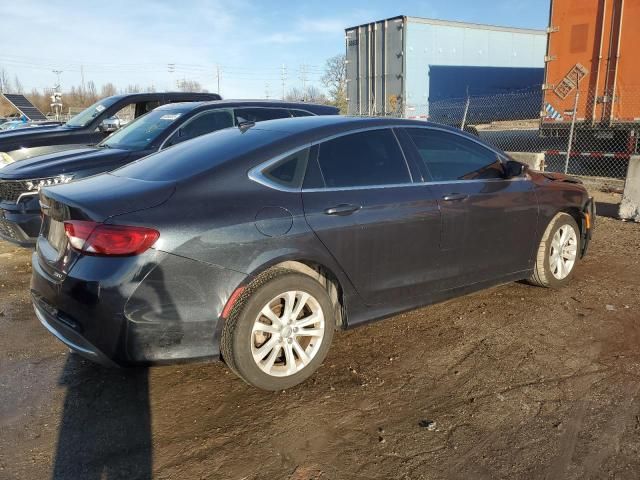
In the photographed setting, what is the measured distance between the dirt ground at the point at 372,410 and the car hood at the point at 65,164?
1.81 meters

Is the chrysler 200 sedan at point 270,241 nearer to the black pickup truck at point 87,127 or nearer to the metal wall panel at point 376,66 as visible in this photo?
the black pickup truck at point 87,127

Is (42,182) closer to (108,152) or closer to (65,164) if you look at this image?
(65,164)

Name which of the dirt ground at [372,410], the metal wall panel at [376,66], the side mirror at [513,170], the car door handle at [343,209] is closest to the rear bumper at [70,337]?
the dirt ground at [372,410]

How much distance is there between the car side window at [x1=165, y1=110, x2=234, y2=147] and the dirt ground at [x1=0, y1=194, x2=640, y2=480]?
279cm

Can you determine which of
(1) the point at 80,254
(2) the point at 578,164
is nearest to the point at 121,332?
(1) the point at 80,254

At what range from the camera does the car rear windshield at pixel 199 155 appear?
10.6 ft

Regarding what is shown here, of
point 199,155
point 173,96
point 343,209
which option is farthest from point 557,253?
point 173,96

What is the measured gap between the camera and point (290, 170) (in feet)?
10.8

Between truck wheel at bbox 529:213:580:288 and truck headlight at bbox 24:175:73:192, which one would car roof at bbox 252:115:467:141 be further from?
truck headlight at bbox 24:175:73:192

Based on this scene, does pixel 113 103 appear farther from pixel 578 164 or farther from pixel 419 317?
pixel 578 164

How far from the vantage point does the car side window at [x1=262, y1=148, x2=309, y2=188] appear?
3.23 meters

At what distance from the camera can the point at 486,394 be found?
10.4ft

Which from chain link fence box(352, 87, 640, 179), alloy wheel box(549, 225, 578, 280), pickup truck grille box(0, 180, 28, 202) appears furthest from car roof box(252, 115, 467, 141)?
chain link fence box(352, 87, 640, 179)

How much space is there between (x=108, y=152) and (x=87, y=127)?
6.54 ft
